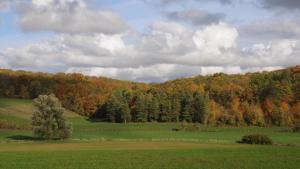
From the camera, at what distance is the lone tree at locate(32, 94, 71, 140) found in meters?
91.8

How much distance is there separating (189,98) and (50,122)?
77.0 meters

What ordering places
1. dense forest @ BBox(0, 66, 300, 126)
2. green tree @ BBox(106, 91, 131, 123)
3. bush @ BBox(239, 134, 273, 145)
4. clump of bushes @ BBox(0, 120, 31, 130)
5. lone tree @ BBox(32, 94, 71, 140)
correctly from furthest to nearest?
green tree @ BBox(106, 91, 131, 123) → dense forest @ BBox(0, 66, 300, 126) → clump of bushes @ BBox(0, 120, 31, 130) → lone tree @ BBox(32, 94, 71, 140) → bush @ BBox(239, 134, 273, 145)

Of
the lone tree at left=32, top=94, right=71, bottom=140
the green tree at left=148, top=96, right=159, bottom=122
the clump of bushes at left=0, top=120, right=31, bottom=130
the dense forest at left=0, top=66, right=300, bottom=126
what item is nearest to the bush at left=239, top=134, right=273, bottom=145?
the lone tree at left=32, top=94, right=71, bottom=140

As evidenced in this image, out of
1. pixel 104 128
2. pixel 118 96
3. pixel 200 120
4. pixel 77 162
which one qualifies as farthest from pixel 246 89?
pixel 77 162

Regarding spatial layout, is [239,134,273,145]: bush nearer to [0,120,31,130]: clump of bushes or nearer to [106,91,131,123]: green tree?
[0,120,31,130]: clump of bushes

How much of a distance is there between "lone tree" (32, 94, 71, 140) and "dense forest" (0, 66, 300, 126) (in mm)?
61737

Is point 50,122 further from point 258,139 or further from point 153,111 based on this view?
point 153,111

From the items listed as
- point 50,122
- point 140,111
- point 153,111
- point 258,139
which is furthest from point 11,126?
point 258,139

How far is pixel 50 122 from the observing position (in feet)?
302

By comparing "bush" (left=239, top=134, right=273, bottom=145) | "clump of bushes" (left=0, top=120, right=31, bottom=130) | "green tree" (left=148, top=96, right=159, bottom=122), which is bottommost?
"bush" (left=239, top=134, right=273, bottom=145)

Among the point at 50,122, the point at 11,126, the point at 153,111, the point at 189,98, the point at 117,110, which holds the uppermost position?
the point at 189,98

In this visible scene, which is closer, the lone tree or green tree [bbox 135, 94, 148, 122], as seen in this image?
the lone tree

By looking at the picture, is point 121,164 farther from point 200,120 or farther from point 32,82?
point 32,82

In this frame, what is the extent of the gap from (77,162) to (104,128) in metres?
80.7
